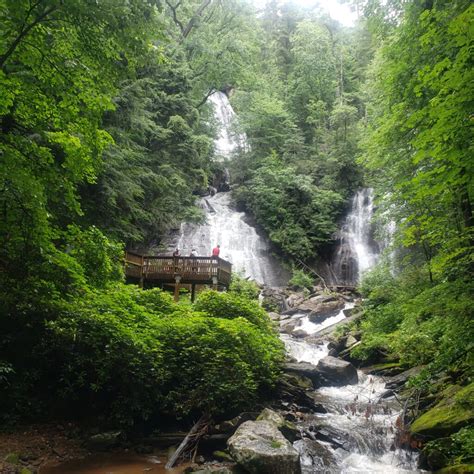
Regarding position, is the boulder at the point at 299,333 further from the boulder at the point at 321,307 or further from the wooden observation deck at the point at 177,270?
the wooden observation deck at the point at 177,270

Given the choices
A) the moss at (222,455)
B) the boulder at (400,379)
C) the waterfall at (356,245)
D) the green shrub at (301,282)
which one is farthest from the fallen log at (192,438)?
the waterfall at (356,245)

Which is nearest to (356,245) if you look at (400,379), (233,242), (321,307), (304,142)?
(233,242)

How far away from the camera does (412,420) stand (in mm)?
7520

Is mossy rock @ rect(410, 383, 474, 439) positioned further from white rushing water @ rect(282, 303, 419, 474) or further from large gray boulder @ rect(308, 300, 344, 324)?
large gray boulder @ rect(308, 300, 344, 324)

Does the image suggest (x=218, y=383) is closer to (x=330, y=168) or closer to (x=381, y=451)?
(x=381, y=451)

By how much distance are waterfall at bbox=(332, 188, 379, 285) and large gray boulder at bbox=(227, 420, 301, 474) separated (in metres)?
20.1

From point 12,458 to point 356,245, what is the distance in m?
24.0

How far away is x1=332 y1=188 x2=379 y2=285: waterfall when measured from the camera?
25594 mm

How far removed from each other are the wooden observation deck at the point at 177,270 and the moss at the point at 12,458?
1008cm

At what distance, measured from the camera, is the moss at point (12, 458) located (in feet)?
17.9

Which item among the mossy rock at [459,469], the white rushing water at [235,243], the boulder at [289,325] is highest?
the white rushing water at [235,243]

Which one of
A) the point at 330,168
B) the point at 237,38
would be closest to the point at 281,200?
the point at 330,168

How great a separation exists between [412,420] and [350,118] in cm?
2687

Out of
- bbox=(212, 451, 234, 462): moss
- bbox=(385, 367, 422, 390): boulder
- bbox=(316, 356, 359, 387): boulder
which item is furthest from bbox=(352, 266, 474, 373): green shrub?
bbox=(212, 451, 234, 462): moss
